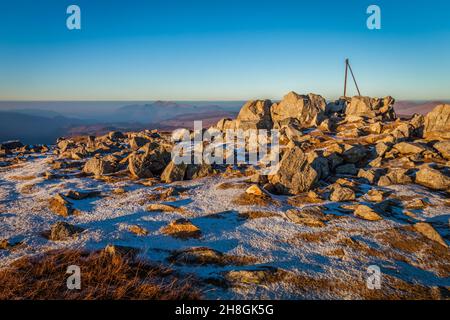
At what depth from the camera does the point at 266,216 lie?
14.6 m

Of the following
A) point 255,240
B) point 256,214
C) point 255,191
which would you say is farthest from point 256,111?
point 255,240

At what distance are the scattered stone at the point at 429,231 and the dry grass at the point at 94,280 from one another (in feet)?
36.9

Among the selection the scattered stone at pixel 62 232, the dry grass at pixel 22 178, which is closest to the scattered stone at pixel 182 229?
the scattered stone at pixel 62 232

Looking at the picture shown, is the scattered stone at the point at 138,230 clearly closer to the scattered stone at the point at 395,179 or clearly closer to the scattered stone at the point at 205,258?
the scattered stone at the point at 205,258

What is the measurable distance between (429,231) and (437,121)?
22.2m

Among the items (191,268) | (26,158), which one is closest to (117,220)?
(191,268)

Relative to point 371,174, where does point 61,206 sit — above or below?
below

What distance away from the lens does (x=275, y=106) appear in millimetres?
44438

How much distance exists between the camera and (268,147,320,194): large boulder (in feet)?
60.0

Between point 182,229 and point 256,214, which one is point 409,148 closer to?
point 256,214

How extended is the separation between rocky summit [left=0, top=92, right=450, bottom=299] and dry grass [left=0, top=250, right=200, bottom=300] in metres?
0.79

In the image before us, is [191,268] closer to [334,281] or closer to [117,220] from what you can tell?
[334,281]

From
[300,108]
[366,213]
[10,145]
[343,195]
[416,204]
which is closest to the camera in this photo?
[366,213]
